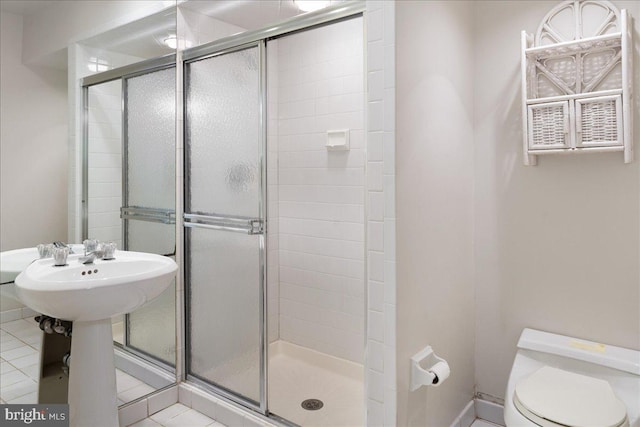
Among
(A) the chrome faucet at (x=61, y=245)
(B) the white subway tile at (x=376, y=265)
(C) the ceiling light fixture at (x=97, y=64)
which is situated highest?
(C) the ceiling light fixture at (x=97, y=64)

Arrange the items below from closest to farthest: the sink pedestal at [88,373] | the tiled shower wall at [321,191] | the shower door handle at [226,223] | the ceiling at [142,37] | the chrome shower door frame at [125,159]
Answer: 1. the sink pedestal at [88,373]
2. the chrome shower door frame at [125,159]
3. the ceiling at [142,37]
4. the shower door handle at [226,223]
5. the tiled shower wall at [321,191]

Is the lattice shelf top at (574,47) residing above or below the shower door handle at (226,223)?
above

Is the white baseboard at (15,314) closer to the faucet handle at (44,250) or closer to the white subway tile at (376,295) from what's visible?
the faucet handle at (44,250)

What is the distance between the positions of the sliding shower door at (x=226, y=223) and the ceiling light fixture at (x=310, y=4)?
0.97 ft

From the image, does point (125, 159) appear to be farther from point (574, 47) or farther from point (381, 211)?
point (574, 47)

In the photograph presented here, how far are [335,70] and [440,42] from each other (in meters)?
1.05

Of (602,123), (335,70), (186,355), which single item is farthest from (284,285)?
(602,123)

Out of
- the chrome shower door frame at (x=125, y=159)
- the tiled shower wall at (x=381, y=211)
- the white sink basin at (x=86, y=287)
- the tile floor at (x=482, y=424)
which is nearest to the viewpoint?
the white sink basin at (x=86, y=287)

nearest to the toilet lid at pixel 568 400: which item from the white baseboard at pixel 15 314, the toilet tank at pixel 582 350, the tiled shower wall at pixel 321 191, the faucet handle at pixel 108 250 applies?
the toilet tank at pixel 582 350

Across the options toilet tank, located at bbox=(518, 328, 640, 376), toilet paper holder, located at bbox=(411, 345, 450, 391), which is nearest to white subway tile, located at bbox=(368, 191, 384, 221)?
toilet paper holder, located at bbox=(411, 345, 450, 391)

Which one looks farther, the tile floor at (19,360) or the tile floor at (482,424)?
the tile floor at (482,424)

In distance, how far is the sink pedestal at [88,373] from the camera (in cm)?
180

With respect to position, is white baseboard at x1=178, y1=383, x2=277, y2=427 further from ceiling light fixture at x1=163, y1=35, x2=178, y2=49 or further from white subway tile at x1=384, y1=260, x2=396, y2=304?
ceiling light fixture at x1=163, y1=35, x2=178, y2=49

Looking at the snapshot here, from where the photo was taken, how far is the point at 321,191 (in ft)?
9.82
